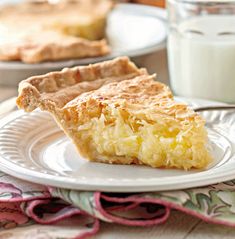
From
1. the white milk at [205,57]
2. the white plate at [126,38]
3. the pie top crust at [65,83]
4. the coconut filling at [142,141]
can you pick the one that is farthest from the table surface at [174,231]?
the white plate at [126,38]

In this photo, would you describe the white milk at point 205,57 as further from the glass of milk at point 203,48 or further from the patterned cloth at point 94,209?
the patterned cloth at point 94,209

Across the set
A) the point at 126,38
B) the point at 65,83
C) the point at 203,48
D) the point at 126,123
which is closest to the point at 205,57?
the point at 203,48

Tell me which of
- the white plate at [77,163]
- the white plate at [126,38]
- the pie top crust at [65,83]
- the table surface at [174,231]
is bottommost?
the white plate at [126,38]

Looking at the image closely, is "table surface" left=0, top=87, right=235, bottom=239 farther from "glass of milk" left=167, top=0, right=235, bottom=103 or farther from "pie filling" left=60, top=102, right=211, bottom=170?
"glass of milk" left=167, top=0, right=235, bottom=103

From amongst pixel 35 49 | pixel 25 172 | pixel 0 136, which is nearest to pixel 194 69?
pixel 35 49

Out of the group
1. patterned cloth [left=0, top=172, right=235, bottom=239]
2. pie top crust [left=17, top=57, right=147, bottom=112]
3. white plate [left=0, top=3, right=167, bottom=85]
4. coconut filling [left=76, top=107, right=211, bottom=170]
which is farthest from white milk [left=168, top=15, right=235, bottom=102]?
patterned cloth [left=0, top=172, right=235, bottom=239]

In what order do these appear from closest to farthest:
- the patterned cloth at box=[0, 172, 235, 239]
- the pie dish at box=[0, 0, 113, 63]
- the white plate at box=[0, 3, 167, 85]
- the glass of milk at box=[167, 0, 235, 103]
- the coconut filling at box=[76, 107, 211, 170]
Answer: the patterned cloth at box=[0, 172, 235, 239]
the coconut filling at box=[76, 107, 211, 170]
the glass of milk at box=[167, 0, 235, 103]
the white plate at box=[0, 3, 167, 85]
the pie dish at box=[0, 0, 113, 63]

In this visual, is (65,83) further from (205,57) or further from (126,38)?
(126,38)
